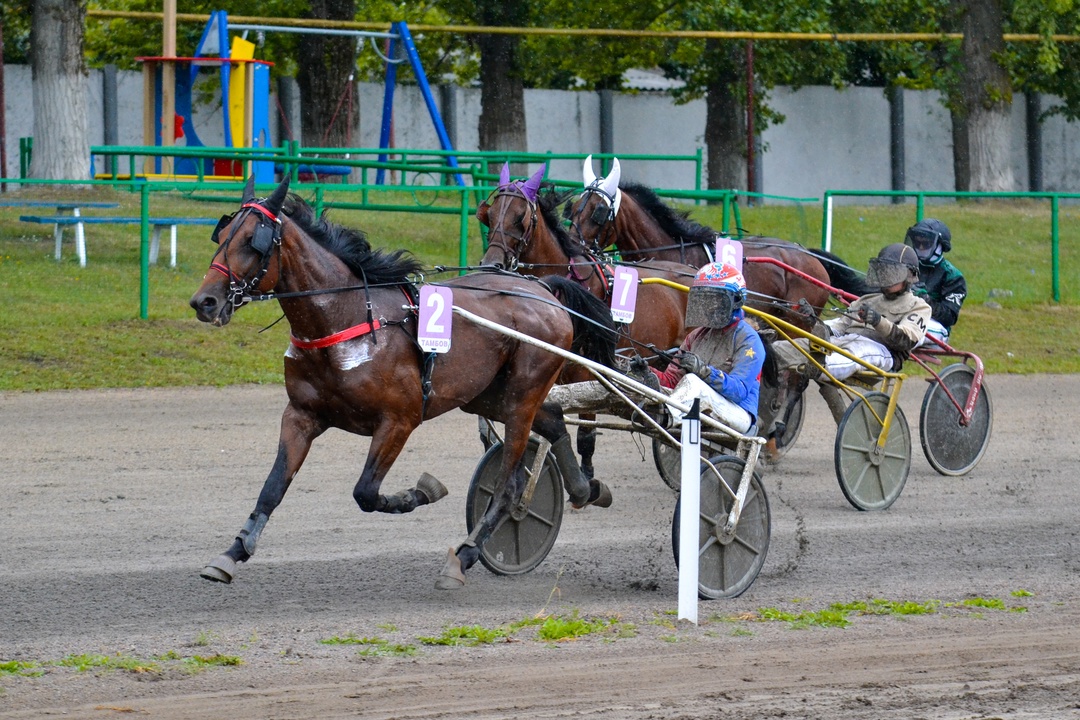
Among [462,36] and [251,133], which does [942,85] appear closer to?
[462,36]

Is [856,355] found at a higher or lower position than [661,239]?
lower

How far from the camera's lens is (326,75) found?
19.6 metres

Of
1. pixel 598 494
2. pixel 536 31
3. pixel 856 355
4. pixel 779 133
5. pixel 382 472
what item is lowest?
pixel 598 494

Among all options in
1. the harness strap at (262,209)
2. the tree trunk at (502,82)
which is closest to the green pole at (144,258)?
the harness strap at (262,209)

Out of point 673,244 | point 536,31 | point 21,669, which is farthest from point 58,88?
point 21,669

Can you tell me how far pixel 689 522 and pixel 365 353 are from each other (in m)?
1.39

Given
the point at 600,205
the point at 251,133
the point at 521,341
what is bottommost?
the point at 521,341

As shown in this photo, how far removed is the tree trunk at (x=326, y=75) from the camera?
1944 cm

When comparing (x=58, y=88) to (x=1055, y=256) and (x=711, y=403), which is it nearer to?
(x=1055, y=256)

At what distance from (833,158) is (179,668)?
22.9 metres

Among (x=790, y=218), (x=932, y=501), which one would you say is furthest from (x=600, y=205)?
(x=790, y=218)

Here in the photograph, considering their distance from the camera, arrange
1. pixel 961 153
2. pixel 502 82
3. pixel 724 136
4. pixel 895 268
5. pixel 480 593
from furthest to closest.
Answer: pixel 961 153, pixel 724 136, pixel 502 82, pixel 895 268, pixel 480 593

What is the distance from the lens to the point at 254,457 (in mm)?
8773

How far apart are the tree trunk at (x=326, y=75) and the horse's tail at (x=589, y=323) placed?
13238mm
